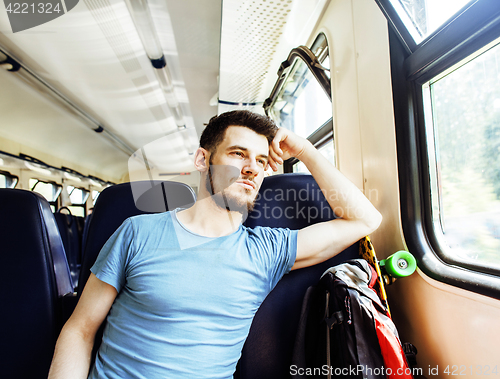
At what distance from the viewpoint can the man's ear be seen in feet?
4.36

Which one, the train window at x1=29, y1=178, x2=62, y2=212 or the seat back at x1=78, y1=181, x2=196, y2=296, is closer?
the seat back at x1=78, y1=181, x2=196, y2=296

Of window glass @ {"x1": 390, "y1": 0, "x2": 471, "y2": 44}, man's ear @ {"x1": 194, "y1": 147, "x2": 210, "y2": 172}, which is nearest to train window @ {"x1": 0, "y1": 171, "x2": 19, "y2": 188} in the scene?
man's ear @ {"x1": 194, "y1": 147, "x2": 210, "y2": 172}

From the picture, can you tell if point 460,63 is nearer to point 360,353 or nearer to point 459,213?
point 459,213

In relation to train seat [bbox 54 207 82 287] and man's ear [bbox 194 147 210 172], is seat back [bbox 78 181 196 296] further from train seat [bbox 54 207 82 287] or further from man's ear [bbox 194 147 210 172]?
train seat [bbox 54 207 82 287]

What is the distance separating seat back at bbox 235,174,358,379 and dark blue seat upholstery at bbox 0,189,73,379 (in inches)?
31.9

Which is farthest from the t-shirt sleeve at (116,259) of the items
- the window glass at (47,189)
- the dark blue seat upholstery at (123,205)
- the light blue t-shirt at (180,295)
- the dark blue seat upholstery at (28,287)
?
the window glass at (47,189)

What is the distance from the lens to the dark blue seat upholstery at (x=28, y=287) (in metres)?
1.11

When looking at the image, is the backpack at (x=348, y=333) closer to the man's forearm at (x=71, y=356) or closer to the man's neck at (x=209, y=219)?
the man's neck at (x=209, y=219)

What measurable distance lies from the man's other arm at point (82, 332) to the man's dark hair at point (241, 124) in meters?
0.73

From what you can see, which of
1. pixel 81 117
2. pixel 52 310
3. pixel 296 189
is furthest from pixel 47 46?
pixel 296 189

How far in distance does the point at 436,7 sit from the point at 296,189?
0.86 m

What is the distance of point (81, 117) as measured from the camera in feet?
15.3

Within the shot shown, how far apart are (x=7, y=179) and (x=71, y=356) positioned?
5294 millimetres
